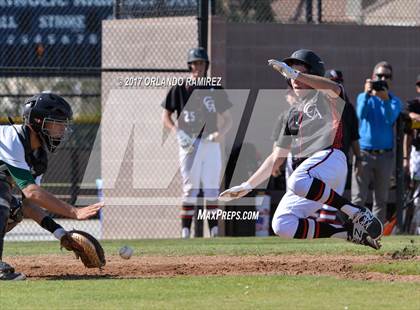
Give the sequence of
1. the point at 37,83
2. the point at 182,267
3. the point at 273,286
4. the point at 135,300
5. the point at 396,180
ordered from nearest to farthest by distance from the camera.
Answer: the point at 135,300, the point at 273,286, the point at 182,267, the point at 396,180, the point at 37,83

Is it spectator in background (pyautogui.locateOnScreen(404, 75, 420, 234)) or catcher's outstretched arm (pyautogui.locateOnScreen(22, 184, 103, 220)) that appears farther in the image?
spectator in background (pyautogui.locateOnScreen(404, 75, 420, 234))

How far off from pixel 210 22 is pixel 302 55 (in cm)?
608

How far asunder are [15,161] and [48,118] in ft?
1.59

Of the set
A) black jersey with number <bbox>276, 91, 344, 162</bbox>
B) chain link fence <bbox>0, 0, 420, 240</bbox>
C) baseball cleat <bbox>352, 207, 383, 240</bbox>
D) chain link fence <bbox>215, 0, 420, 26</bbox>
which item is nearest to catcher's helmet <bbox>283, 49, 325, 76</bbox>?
black jersey with number <bbox>276, 91, 344, 162</bbox>

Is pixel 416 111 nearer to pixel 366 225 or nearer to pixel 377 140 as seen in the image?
pixel 377 140

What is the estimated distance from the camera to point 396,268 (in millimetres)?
8617

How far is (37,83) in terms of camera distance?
63.0 feet

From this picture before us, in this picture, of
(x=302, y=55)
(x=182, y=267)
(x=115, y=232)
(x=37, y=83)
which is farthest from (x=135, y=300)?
(x=37, y=83)

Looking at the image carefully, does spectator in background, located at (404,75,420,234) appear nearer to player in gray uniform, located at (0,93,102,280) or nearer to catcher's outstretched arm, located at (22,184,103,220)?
player in gray uniform, located at (0,93,102,280)

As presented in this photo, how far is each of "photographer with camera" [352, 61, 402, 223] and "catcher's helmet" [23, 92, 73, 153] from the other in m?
6.70

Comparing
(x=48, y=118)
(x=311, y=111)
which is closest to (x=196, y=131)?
(x=311, y=111)

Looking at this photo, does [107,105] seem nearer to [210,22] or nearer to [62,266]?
[210,22]

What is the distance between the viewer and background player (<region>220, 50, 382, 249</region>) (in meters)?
9.19

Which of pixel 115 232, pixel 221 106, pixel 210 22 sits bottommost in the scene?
pixel 115 232
